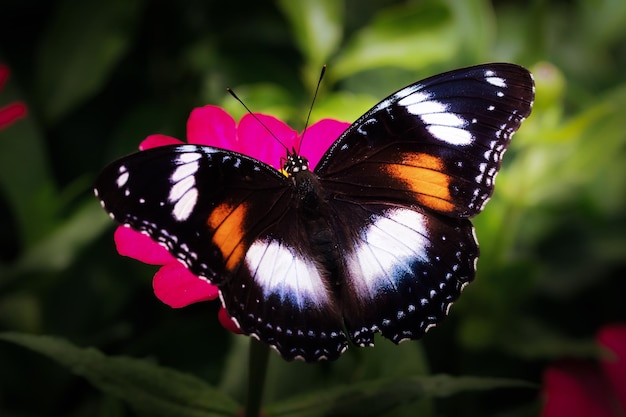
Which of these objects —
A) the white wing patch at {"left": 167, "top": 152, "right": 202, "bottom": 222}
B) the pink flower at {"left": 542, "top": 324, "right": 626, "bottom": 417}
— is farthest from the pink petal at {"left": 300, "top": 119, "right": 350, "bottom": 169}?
the pink flower at {"left": 542, "top": 324, "right": 626, "bottom": 417}

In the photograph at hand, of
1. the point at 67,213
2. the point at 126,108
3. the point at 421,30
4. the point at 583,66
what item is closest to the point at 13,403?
the point at 67,213

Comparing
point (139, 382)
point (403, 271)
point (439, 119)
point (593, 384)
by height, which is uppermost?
point (439, 119)

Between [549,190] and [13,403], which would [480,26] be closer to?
[549,190]

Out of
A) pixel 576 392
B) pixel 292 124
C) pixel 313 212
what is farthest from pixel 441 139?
pixel 576 392

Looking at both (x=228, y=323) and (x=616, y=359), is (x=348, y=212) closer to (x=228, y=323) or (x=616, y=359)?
(x=228, y=323)

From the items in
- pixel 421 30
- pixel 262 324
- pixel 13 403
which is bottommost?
pixel 13 403

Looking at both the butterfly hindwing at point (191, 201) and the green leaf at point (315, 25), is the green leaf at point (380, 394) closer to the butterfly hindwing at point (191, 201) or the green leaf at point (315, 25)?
the butterfly hindwing at point (191, 201)
